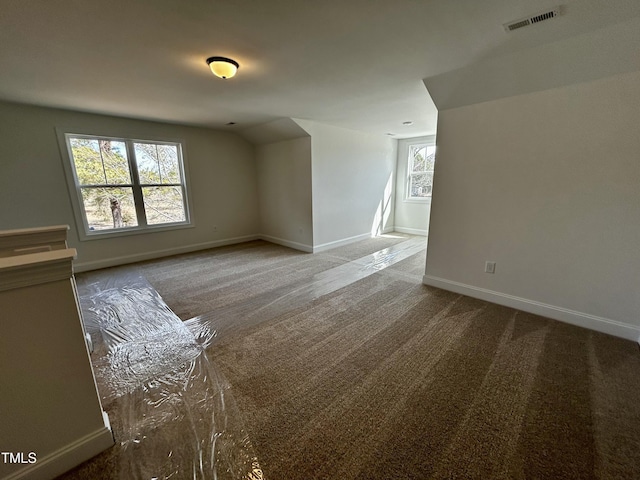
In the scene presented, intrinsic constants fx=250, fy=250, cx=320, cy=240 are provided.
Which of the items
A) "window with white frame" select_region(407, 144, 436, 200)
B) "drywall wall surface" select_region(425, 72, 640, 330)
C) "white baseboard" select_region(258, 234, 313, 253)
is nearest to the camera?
"drywall wall surface" select_region(425, 72, 640, 330)

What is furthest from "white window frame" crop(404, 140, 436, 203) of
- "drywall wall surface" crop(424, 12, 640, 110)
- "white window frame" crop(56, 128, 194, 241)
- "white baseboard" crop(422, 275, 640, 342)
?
"white window frame" crop(56, 128, 194, 241)

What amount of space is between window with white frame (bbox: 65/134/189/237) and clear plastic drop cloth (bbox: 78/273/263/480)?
203 cm

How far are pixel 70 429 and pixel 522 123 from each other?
3.93 m

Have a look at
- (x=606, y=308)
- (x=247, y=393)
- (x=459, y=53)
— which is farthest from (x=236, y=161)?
(x=606, y=308)

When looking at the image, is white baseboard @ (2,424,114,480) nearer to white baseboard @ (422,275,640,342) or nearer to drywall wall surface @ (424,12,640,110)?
white baseboard @ (422,275,640,342)

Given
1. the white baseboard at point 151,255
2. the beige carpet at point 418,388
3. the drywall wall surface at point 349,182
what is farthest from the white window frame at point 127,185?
the drywall wall surface at point 349,182

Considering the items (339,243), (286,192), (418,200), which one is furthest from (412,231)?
(286,192)

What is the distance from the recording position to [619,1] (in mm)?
1476

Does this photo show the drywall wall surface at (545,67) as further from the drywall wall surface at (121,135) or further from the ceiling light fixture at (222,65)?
the drywall wall surface at (121,135)

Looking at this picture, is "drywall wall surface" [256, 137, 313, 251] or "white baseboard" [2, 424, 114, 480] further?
"drywall wall surface" [256, 137, 313, 251]

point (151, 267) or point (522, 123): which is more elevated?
point (522, 123)

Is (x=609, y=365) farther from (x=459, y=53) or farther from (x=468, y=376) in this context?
(x=459, y=53)

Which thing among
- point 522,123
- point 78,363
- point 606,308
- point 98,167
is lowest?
point 606,308

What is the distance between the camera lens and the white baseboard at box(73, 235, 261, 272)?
13.0 ft
